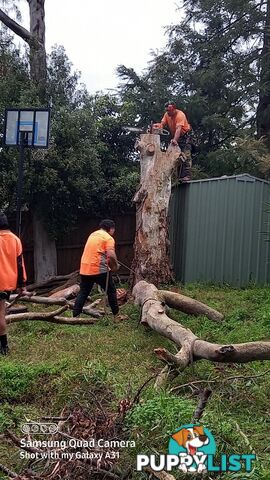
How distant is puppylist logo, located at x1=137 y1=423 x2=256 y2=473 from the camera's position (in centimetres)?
330

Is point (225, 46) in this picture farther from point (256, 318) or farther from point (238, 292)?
point (256, 318)

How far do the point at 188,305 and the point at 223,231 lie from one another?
10.6 feet

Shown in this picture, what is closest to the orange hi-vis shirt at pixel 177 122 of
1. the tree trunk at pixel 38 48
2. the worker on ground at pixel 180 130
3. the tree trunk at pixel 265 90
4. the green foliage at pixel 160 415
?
the worker on ground at pixel 180 130

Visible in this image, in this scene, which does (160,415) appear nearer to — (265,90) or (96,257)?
(96,257)

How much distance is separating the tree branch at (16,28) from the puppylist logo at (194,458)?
41.6 ft

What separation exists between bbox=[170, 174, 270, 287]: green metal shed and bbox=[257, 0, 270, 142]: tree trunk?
13.0 ft

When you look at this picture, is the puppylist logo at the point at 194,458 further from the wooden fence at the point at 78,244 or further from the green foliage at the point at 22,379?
the wooden fence at the point at 78,244

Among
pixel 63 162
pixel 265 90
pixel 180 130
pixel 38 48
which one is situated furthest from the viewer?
pixel 265 90

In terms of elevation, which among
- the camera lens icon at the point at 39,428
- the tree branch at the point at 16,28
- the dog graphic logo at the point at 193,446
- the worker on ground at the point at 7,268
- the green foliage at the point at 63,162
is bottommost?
the camera lens icon at the point at 39,428

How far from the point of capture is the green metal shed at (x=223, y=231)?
1038cm

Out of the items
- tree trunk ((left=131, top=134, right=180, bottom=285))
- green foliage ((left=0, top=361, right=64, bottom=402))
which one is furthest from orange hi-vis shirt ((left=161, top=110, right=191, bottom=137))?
green foliage ((left=0, top=361, right=64, bottom=402))

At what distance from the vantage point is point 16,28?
47.8 ft

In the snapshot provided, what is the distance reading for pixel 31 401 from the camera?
500cm

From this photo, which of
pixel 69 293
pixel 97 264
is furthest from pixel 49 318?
pixel 69 293
